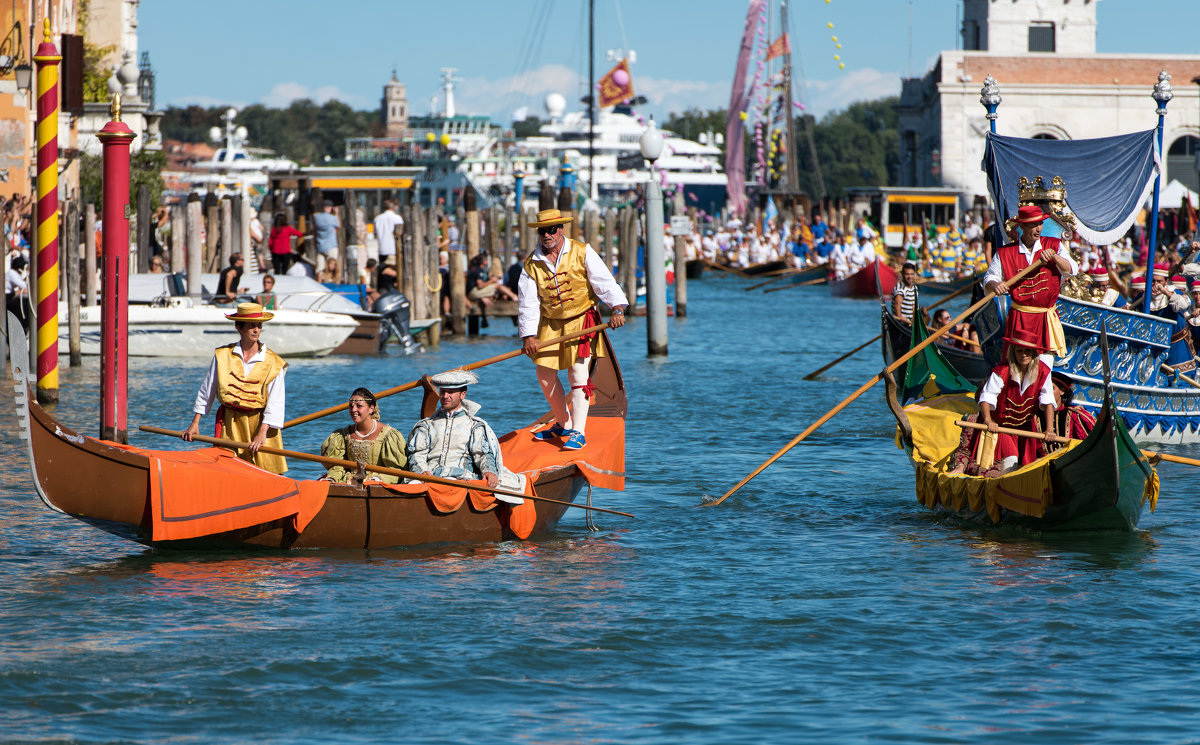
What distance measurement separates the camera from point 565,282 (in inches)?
381

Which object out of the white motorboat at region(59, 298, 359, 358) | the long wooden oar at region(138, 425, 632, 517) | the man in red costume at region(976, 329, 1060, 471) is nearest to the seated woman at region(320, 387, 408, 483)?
the long wooden oar at region(138, 425, 632, 517)

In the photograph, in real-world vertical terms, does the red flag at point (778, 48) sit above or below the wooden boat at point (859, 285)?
above

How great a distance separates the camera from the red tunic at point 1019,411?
30.8ft

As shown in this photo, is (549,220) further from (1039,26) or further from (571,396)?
(1039,26)

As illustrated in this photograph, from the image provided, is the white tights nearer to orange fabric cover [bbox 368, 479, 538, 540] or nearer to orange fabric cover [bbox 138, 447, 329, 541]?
orange fabric cover [bbox 368, 479, 538, 540]

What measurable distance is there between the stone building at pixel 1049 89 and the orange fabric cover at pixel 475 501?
4662 cm

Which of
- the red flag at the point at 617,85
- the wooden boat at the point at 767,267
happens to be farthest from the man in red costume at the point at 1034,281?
the red flag at the point at 617,85

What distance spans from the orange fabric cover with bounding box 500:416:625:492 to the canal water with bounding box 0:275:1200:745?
404 millimetres

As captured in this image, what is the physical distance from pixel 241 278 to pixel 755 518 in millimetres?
12258

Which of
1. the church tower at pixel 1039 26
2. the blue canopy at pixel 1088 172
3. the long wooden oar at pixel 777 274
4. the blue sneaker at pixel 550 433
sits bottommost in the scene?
the blue sneaker at pixel 550 433

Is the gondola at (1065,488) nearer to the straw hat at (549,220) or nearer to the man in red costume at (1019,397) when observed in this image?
the man in red costume at (1019,397)

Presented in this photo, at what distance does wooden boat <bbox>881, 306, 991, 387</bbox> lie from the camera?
1446 centimetres

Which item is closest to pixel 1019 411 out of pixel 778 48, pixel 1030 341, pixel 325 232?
pixel 1030 341

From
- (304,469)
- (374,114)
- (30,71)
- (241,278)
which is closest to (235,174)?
(241,278)
